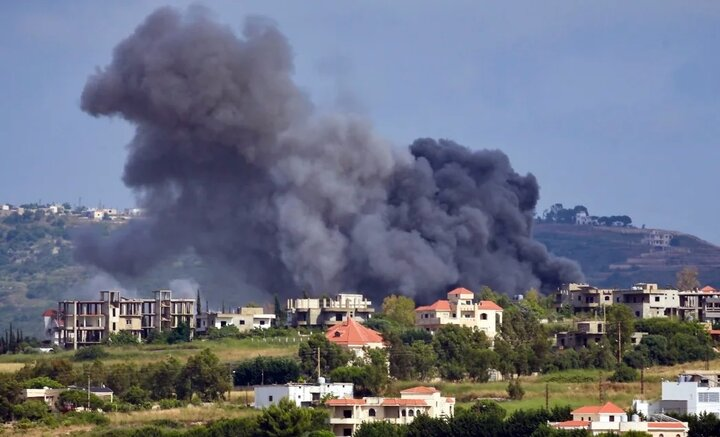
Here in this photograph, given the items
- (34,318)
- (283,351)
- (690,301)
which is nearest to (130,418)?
(283,351)

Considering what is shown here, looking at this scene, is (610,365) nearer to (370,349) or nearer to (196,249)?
(370,349)

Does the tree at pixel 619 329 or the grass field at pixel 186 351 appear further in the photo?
the tree at pixel 619 329

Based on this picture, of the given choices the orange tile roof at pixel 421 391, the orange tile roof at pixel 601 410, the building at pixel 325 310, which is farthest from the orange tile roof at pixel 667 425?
the building at pixel 325 310

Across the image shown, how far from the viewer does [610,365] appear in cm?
7525

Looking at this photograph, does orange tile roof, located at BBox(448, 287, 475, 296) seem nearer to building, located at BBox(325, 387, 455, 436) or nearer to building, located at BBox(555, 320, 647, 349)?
building, located at BBox(555, 320, 647, 349)

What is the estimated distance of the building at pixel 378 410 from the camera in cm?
6406

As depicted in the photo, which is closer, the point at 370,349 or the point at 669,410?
the point at 669,410

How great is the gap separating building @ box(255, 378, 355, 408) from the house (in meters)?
6.59

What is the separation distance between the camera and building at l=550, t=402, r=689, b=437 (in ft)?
196

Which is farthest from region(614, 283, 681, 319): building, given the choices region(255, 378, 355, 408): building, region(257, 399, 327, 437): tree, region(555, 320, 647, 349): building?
region(257, 399, 327, 437): tree

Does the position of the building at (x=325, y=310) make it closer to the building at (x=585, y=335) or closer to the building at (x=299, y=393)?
the building at (x=585, y=335)

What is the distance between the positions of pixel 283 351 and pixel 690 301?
22.3 meters

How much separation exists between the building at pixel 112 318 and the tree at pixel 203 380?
15308mm

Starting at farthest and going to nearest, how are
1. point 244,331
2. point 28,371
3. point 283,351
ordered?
point 244,331 < point 283,351 < point 28,371
